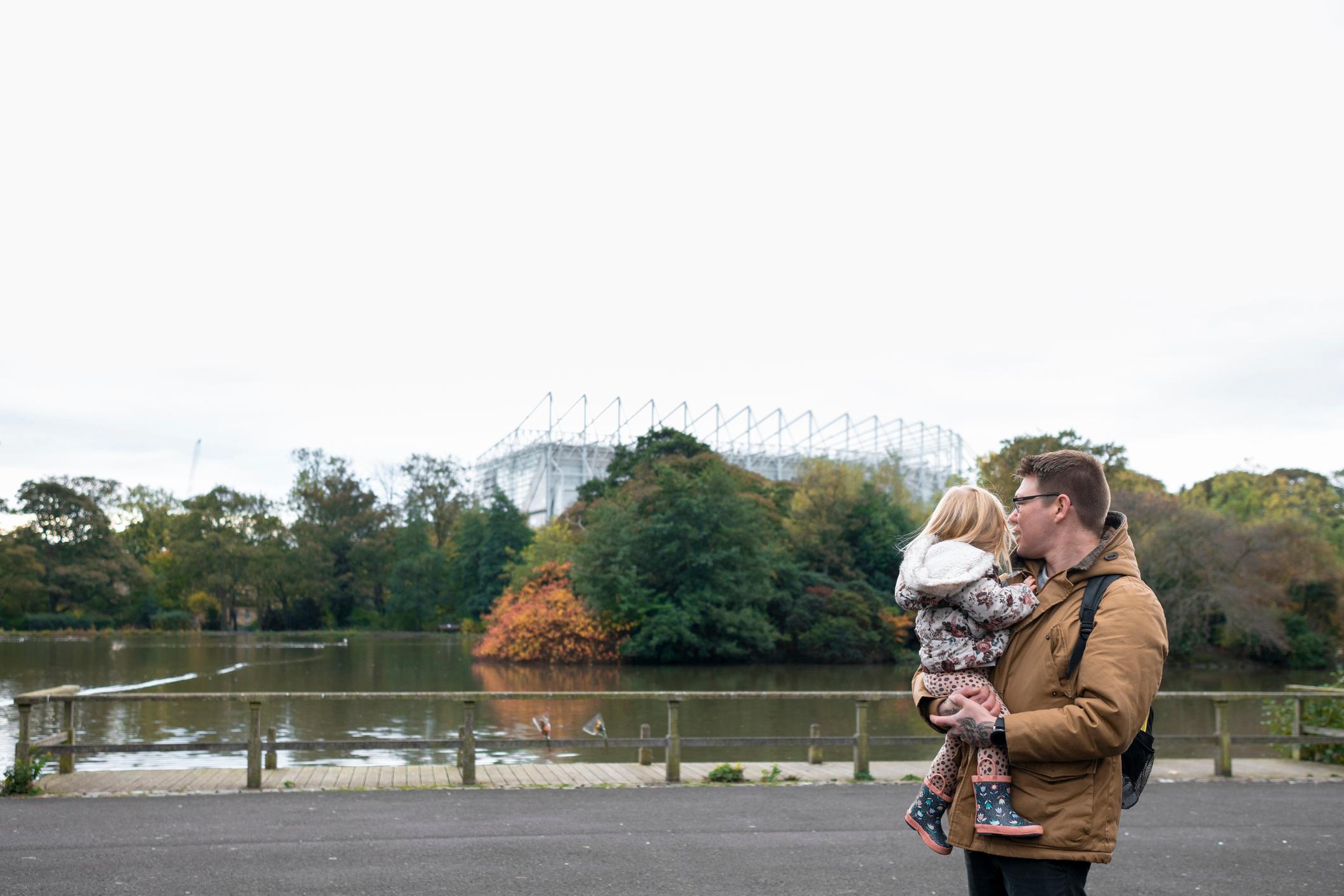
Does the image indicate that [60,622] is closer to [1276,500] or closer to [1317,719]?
[1276,500]

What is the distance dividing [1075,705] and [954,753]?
46cm

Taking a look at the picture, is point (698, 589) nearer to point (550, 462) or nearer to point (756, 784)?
point (756, 784)

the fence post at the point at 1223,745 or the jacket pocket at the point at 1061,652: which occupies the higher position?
the jacket pocket at the point at 1061,652

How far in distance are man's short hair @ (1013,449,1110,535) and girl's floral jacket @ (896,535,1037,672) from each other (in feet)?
0.84

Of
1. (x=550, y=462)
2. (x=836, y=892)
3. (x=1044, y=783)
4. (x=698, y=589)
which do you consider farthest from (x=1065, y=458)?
(x=550, y=462)

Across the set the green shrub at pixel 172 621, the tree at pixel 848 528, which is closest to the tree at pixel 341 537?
the green shrub at pixel 172 621

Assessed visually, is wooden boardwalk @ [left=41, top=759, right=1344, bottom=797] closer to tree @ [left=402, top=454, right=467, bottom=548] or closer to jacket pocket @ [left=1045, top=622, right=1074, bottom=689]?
jacket pocket @ [left=1045, top=622, right=1074, bottom=689]

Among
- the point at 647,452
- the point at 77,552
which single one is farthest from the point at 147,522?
the point at 647,452

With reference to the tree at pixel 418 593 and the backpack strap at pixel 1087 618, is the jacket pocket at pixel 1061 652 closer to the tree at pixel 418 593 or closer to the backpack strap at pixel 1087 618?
the backpack strap at pixel 1087 618

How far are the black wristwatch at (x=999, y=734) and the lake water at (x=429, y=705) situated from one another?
7961 millimetres

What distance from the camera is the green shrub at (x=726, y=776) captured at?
10266 mm

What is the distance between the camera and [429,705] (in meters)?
23.9

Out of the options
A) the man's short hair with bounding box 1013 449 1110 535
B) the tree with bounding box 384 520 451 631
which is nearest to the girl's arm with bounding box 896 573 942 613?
the man's short hair with bounding box 1013 449 1110 535

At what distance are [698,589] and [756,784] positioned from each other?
30239mm
